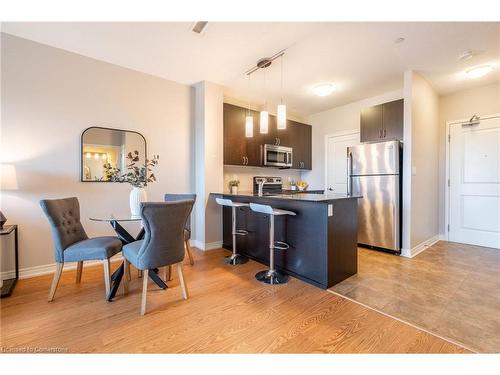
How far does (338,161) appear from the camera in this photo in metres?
4.84

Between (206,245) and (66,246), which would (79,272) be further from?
(206,245)

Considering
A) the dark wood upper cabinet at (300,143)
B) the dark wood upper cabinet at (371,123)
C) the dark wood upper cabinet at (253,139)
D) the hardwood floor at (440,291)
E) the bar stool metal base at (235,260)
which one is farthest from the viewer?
the dark wood upper cabinet at (300,143)

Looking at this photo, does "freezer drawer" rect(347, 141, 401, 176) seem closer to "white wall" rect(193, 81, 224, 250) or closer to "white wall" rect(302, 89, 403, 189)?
"white wall" rect(302, 89, 403, 189)

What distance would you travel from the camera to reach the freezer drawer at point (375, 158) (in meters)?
3.34

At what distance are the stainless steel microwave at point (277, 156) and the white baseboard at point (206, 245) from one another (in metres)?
1.75

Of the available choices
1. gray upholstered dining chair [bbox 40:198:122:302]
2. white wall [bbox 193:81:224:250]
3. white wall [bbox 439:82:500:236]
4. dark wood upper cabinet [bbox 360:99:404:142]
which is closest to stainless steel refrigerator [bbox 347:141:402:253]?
dark wood upper cabinet [bbox 360:99:404:142]

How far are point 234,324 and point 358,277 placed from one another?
161 centimetres

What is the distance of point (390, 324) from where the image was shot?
1.67 meters

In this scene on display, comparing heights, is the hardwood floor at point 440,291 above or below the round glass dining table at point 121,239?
below

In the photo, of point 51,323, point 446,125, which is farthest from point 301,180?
point 51,323

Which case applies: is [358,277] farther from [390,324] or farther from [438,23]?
[438,23]

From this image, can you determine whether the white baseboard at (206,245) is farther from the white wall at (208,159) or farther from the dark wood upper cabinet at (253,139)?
the dark wood upper cabinet at (253,139)

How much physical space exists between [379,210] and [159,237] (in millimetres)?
3233

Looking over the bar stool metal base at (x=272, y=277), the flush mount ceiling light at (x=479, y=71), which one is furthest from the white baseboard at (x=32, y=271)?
the flush mount ceiling light at (x=479, y=71)
